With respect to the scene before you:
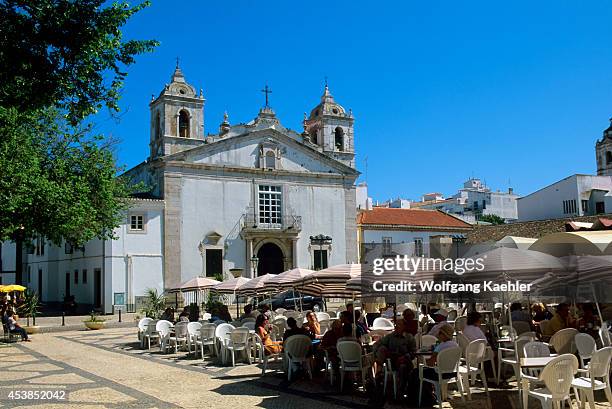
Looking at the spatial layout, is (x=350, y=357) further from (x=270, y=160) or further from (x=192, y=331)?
(x=270, y=160)

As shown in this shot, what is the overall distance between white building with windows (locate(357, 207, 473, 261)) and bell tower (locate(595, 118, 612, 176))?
20.5m

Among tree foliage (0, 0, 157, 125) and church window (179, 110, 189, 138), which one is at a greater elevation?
church window (179, 110, 189, 138)

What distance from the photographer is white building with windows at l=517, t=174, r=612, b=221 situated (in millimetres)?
42031

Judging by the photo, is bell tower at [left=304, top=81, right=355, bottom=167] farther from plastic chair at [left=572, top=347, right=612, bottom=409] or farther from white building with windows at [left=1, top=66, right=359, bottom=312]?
plastic chair at [left=572, top=347, right=612, bottom=409]

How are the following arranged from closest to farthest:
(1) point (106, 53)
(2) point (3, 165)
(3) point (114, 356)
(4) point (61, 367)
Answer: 1. (1) point (106, 53)
2. (4) point (61, 367)
3. (3) point (114, 356)
4. (2) point (3, 165)

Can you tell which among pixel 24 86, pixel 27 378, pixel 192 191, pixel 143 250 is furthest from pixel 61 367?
pixel 192 191

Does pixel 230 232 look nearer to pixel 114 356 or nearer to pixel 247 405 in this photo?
pixel 114 356

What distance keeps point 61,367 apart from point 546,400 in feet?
33.5

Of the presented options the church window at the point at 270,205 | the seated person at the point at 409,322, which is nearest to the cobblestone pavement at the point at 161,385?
the seated person at the point at 409,322

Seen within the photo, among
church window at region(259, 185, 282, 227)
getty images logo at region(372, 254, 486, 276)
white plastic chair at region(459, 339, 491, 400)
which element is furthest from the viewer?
church window at region(259, 185, 282, 227)

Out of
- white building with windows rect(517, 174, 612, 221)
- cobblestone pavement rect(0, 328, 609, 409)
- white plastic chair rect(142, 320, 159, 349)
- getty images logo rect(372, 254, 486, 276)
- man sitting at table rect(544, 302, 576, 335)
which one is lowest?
cobblestone pavement rect(0, 328, 609, 409)

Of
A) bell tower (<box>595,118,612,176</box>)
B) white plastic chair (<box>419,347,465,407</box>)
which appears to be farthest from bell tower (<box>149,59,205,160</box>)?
bell tower (<box>595,118,612,176</box>)

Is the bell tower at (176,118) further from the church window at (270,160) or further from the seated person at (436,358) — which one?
the seated person at (436,358)

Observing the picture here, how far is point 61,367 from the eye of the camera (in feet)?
43.6
